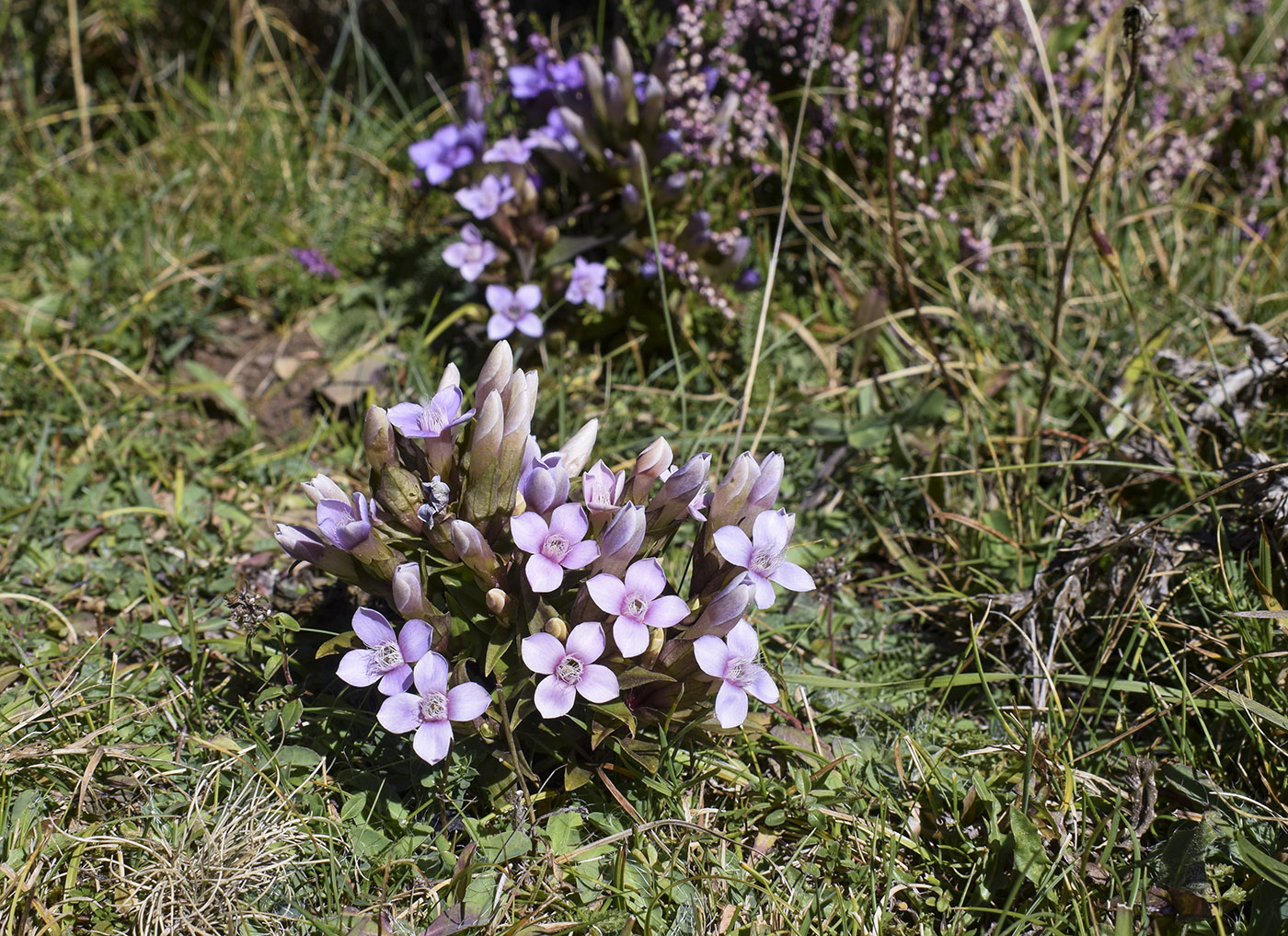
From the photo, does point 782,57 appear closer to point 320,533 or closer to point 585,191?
point 585,191

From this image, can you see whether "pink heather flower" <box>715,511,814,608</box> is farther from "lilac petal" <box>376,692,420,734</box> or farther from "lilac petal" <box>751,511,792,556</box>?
"lilac petal" <box>376,692,420,734</box>

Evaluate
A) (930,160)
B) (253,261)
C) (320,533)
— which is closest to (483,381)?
(320,533)

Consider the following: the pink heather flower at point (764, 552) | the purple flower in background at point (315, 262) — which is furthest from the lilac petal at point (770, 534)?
the purple flower in background at point (315, 262)

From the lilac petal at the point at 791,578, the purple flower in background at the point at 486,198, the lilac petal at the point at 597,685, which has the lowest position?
the lilac petal at the point at 597,685

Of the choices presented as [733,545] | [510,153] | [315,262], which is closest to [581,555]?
[733,545]

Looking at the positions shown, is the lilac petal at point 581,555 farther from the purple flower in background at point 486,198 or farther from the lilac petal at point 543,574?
the purple flower in background at point 486,198

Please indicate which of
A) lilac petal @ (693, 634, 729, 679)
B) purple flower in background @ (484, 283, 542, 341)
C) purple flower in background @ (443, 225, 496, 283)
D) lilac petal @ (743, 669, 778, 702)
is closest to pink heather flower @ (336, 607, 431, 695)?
lilac petal @ (693, 634, 729, 679)

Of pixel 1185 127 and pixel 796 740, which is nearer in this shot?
pixel 796 740
